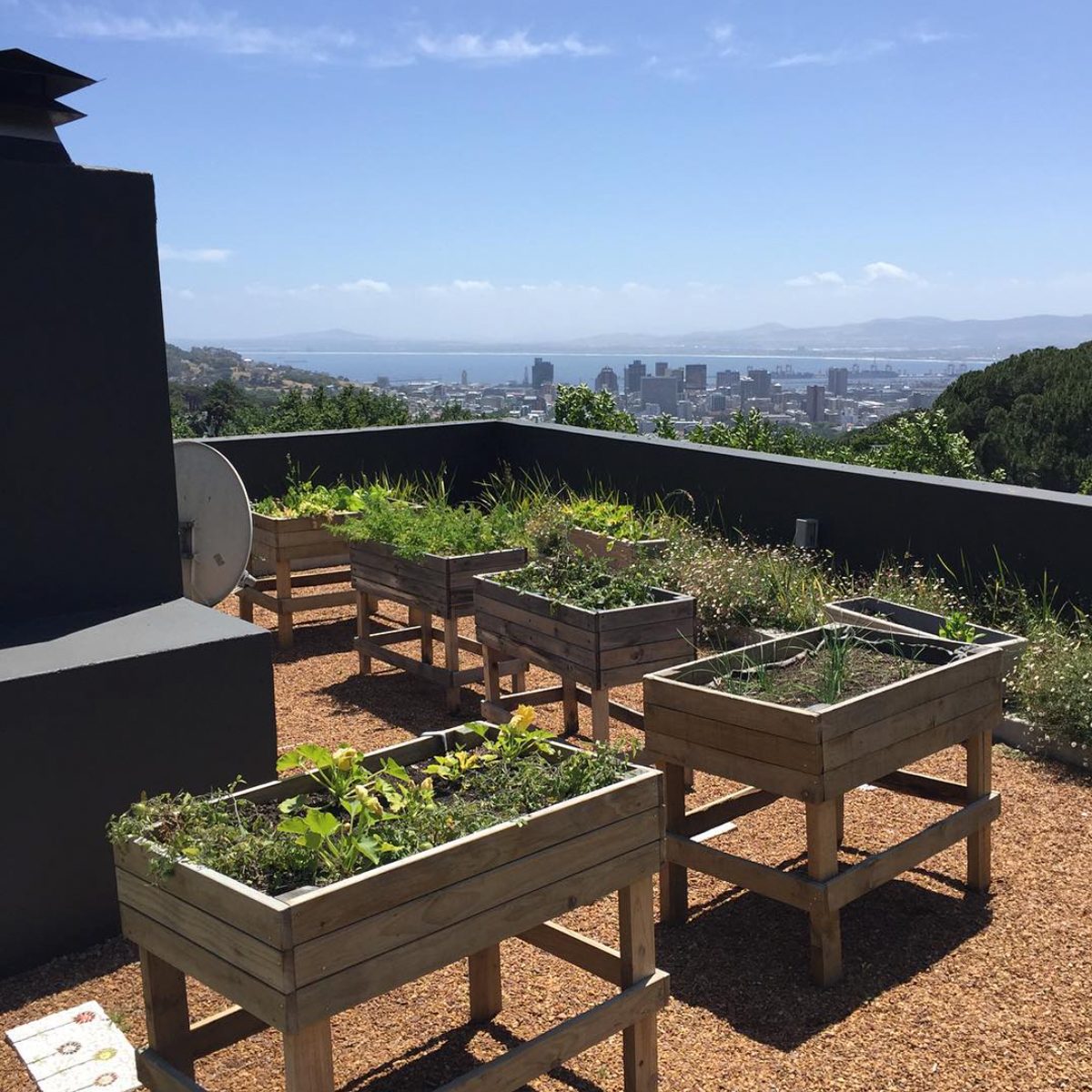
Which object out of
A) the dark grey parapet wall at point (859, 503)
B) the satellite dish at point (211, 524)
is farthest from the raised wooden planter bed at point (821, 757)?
the satellite dish at point (211, 524)

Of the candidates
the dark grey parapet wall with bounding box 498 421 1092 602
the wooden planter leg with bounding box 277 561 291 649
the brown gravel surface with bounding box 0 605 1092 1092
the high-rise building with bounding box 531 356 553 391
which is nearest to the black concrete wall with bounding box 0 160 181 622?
the brown gravel surface with bounding box 0 605 1092 1092

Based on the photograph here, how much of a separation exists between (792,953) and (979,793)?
980 mm

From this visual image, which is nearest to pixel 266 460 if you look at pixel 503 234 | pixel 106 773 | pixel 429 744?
pixel 106 773

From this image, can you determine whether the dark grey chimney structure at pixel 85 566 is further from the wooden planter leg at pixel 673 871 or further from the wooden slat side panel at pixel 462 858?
the wooden slat side panel at pixel 462 858

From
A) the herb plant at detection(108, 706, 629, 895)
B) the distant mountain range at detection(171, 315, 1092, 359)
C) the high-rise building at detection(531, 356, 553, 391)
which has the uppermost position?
the distant mountain range at detection(171, 315, 1092, 359)

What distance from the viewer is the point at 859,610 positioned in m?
6.21

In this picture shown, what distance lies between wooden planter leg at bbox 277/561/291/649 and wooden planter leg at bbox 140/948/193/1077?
526 centimetres

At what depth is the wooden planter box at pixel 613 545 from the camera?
7.21m

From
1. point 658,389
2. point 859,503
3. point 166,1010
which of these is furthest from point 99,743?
point 658,389

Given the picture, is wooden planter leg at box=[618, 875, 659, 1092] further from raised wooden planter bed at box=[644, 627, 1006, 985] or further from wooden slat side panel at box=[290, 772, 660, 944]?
raised wooden planter bed at box=[644, 627, 1006, 985]

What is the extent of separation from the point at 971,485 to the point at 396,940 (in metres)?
A: 5.70

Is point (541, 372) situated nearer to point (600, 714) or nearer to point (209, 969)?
point (600, 714)

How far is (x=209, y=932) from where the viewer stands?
8.15ft

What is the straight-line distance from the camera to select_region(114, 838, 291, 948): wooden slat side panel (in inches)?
90.7
